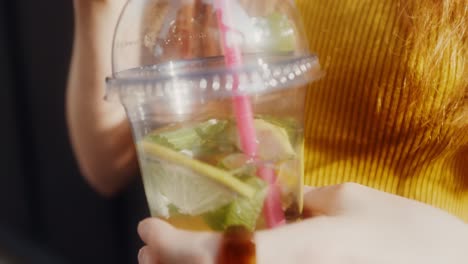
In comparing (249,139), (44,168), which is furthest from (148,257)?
(44,168)

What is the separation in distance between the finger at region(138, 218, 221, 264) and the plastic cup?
21mm

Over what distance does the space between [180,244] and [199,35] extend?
7.5 inches

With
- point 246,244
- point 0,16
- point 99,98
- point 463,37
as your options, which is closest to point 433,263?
point 246,244

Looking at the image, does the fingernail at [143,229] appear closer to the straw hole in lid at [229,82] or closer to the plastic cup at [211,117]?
the plastic cup at [211,117]

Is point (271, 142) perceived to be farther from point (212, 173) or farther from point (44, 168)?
point (44, 168)

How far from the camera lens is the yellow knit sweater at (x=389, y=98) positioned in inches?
27.3

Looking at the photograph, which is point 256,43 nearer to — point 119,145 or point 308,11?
point 308,11

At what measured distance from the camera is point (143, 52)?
56 cm

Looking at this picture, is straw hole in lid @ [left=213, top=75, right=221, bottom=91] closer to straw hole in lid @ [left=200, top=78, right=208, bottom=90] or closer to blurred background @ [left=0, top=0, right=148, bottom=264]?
straw hole in lid @ [left=200, top=78, right=208, bottom=90]

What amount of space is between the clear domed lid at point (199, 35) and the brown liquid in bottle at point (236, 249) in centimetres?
14

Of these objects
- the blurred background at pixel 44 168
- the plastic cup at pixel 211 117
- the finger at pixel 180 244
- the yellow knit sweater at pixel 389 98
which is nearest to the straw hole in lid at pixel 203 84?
the plastic cup at pixel 211 117

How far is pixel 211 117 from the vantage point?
0.51 m

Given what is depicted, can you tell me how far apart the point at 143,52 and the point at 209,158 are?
14 centimetres

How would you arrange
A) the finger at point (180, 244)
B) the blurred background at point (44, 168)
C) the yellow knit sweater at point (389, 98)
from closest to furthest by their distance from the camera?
1. the finger at point (180, 244)
2. the yellow knit sweater at point (389, 98)
3. the blurred background at point (44, 168)
